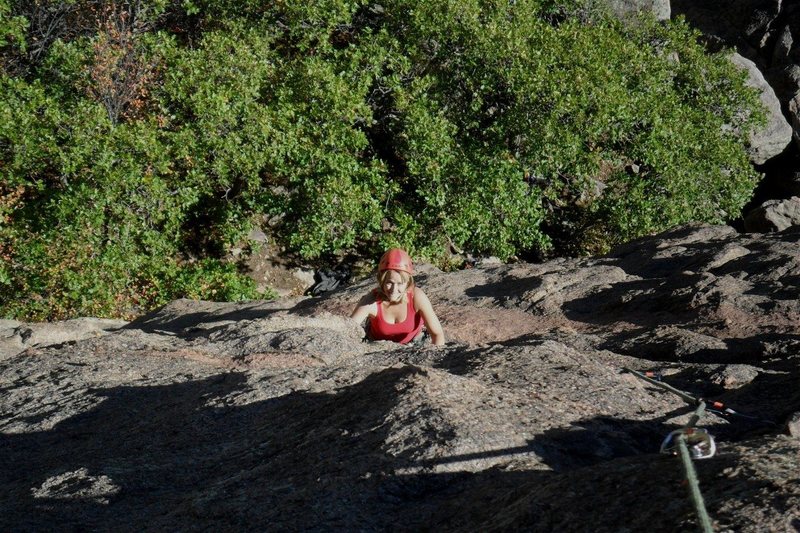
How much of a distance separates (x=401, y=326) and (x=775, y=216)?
1171cm

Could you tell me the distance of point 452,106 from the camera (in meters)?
16.2

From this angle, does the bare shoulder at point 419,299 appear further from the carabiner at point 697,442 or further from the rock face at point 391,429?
the carabiner at point 697,442

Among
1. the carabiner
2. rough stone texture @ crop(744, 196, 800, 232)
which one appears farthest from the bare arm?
rough stone texture @ crop(744, 196, 800, 232)

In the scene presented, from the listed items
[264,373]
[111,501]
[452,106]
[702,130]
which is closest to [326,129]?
[452,106]

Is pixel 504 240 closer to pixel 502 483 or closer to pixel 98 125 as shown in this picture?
pixel 98 125

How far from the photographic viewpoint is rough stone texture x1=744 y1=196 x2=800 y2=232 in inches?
629

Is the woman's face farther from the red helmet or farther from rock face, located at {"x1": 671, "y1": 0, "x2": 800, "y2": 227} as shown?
rock face, located at {"x1": 671, "y1": 0, "x2": 800, "y2": 227}

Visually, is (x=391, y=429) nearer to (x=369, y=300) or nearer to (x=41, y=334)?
(x=369, y=300)

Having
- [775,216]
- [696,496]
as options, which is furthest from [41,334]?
[775,216]

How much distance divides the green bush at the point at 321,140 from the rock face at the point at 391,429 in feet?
20.4

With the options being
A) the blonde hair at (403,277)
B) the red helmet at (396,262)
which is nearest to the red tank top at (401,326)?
the blonde hair at (403,277)

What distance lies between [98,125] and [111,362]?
7.79 m

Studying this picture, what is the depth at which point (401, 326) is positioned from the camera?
6848 millimetres

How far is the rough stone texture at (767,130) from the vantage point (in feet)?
67.4
